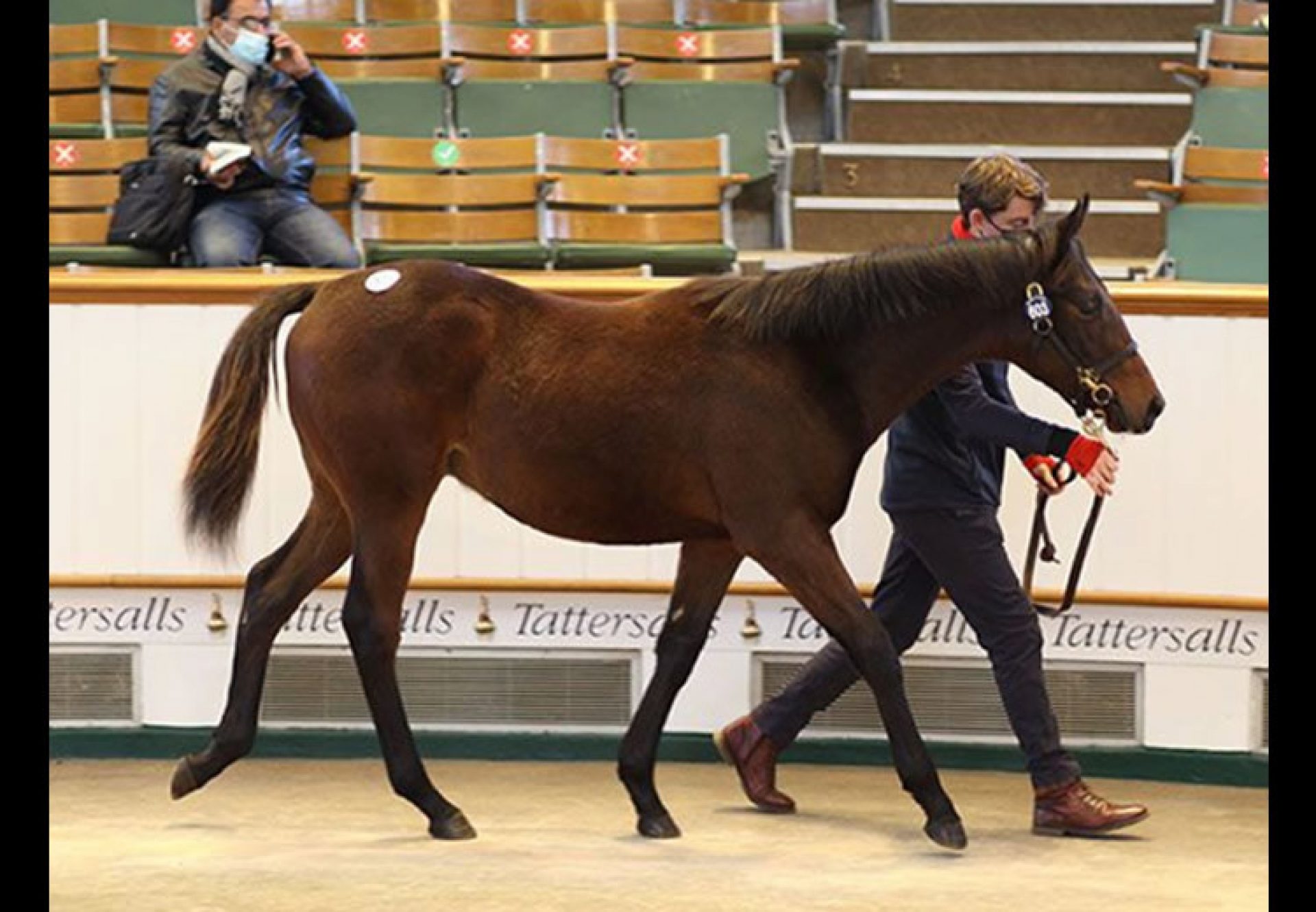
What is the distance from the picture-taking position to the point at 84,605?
7.21m

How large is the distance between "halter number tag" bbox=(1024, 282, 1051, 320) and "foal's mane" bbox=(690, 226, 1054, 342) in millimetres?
46

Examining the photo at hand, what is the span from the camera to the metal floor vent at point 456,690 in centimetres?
726

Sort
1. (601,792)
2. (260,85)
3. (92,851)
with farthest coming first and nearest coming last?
(260,85), (601,792), (92,851)

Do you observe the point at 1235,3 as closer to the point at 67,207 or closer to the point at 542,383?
the point at 67,207

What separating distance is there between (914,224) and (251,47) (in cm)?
356

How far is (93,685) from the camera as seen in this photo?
726 cm

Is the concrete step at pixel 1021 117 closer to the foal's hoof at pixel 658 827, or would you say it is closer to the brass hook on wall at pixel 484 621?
the brass hook on wall at pixel 484 621

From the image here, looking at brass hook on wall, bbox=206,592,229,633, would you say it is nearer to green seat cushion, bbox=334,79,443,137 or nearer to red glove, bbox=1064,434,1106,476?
red glove, bbox=1064,434,1106,476

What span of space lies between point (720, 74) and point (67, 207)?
3214 mm

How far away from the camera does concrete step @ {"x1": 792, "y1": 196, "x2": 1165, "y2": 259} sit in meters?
11.2

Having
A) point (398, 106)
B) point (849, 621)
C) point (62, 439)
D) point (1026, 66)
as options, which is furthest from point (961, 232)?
point (1026, 66)

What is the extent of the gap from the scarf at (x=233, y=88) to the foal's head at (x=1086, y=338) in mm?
3934

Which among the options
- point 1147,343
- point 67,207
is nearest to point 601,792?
point 1147,343

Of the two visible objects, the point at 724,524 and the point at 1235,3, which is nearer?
the point at 724,524
